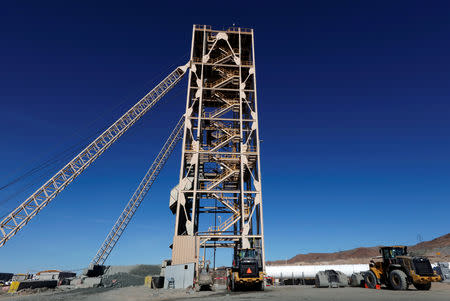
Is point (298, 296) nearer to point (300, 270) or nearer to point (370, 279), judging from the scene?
point (370, 279)

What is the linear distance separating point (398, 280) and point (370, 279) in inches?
96.0

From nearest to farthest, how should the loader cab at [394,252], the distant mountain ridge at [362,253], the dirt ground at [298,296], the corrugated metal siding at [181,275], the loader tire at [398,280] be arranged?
the dirt ground at [298,296] → the loader tire at [398,280] → the loader cab at [394,252] → the corrugated metal siding at [181,275] → the distant mountain ridge at [362,253]

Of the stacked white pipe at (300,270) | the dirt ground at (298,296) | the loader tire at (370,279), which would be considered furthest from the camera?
the stacked white pipe at (300,270)

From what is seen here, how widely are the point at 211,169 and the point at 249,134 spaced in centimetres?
628

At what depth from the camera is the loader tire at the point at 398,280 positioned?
52.4 ft

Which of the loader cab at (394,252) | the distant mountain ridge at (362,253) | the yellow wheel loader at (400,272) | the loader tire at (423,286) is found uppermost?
the distant mountain ridge at (362,253)

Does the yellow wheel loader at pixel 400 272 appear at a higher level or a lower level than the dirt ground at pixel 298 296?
higher

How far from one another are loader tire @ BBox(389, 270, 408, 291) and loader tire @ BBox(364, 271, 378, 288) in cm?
133

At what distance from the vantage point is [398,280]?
54.0 ft

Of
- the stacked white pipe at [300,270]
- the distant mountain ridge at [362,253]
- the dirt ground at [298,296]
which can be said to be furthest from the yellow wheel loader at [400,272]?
the distant mountain ridge at [362,253]

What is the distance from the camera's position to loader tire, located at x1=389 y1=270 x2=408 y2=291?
A: 1598cm

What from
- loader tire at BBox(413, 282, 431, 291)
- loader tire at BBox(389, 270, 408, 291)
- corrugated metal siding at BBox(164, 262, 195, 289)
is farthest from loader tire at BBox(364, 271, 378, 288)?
corrugated metal siding at BBox(164, 262, 195, 289)

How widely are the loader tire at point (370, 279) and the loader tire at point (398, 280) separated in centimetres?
133

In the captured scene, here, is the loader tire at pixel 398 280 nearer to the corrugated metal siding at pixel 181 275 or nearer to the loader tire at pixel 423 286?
the loader tire at pixel 423 286
